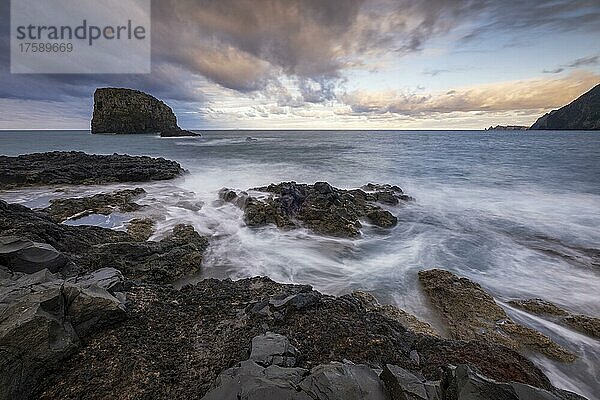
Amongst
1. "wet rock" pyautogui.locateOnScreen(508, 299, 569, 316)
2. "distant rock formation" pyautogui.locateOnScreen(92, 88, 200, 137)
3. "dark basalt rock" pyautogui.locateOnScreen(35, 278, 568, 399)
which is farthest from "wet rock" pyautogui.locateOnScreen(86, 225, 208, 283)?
"distant rock formation" pyautogui.locateOnScreen(92, 88, 200, 137)

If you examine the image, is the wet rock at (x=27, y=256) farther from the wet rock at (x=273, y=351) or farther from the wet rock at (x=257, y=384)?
the wet rock at (x=257, y=384)

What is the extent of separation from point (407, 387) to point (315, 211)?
26.5ft

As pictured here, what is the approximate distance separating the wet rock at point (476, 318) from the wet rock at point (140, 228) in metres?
7.25

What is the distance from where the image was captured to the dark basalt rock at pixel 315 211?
9906 millimetres

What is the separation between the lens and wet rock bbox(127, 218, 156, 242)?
8094 mm

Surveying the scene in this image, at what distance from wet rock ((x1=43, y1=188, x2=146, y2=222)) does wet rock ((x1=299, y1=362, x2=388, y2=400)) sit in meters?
9.78

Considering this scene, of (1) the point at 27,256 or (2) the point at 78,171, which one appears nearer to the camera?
(1) the point at 27,256

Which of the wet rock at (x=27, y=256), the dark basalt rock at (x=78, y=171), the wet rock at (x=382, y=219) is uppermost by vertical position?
the dark basalt rock at (x=78, y=171)

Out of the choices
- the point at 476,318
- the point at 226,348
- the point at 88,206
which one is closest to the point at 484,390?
the point at 226,348

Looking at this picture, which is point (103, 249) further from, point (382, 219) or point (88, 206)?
point (382, 219)

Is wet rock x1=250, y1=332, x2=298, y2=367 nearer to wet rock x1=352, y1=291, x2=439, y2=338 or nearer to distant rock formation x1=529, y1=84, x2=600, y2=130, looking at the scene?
wet rock x1=352, y1=291, x2=439, y2=338

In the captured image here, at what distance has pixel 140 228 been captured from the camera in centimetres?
871

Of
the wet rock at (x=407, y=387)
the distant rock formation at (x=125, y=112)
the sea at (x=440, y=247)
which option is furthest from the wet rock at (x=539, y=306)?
the distant rock formation at (x=125, y=112)

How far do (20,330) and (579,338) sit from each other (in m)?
7.73
